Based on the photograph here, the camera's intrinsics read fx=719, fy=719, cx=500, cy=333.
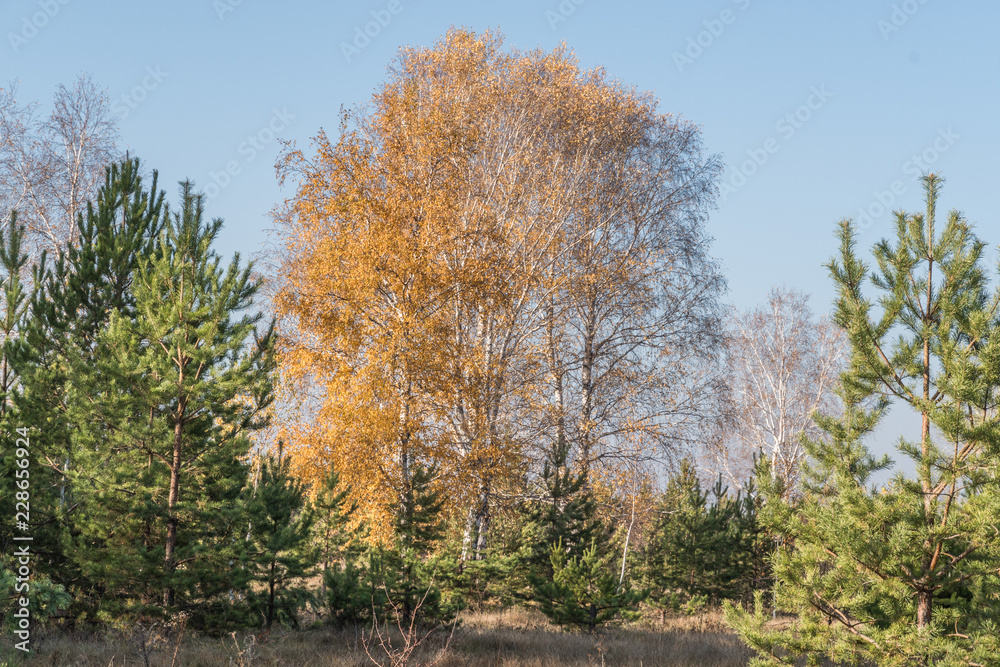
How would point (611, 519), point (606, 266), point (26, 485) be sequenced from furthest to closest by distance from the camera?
point (606, 266) < point (611, 519) < point (26, 485)

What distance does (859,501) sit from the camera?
533 centimetres

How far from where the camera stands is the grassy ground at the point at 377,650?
22.5 feet

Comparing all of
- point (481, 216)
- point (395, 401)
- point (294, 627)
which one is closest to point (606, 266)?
point (481, 216)

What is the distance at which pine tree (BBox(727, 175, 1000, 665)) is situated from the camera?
202 inches

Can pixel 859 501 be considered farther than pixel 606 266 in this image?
No

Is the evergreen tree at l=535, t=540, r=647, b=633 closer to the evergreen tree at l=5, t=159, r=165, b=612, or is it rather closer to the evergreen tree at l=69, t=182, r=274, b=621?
the evergreen tree at l=69, t=182, r=274, b=621

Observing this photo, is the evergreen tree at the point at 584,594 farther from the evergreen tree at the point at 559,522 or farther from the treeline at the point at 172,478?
the evergreen tree at the point at 559,522

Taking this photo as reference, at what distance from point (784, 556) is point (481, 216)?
9095mm

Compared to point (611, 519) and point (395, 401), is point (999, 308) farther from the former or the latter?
point (611, 519)

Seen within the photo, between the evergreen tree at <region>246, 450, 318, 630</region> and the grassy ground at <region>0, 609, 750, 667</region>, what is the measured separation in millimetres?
387

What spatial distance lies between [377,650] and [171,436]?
336cm

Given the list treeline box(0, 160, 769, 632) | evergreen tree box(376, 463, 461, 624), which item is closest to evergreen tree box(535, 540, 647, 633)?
treeline box(0, 160, 769, 632)

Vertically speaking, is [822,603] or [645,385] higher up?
[645,385]

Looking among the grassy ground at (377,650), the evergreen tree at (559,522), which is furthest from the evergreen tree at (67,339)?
the evergreen tree at (559,522)
